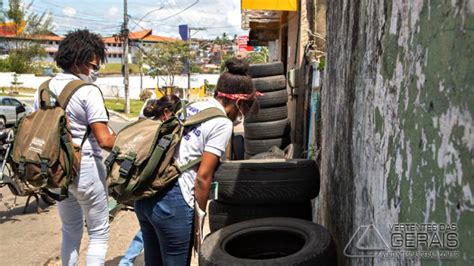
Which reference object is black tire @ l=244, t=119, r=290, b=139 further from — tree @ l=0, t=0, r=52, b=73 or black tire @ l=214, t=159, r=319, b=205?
tree @ l=0, t=0, r=52, b=73

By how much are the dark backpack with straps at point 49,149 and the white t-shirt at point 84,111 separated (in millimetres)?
40

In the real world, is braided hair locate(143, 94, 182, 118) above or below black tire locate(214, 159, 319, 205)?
above

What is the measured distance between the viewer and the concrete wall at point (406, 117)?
1225 millimetres

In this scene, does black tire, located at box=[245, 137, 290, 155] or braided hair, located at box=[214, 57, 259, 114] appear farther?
black tire, located at box=[245, 137, 290, 155]

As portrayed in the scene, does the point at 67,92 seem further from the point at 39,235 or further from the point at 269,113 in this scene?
the point at 269,113

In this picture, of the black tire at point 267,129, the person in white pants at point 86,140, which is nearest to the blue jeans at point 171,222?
the person in white pants at point 86,140

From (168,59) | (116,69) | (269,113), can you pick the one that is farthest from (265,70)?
(116,69)

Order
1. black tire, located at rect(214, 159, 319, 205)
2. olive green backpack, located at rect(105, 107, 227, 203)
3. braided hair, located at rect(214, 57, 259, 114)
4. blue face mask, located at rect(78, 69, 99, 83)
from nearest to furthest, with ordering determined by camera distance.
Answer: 1. olive green backpack, located at rect(105, 107, 227, 203)
2. braided hair, located at rect(214, 57, 259, 114)
3. black tire, located at rect(214, 159, 319, 205)
4. blue face mask, located at rect(78, 69, 99, 83)

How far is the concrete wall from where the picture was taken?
1.22 m

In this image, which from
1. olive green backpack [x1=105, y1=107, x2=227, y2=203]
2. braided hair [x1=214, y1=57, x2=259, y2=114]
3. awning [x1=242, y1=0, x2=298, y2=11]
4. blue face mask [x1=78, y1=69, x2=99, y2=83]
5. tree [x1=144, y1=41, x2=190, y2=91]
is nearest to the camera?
olive green backpack [x1=105, y1=107, x2=227, y2=203]

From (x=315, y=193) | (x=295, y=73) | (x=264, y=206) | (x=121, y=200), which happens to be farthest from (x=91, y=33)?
(x=295, y=73)

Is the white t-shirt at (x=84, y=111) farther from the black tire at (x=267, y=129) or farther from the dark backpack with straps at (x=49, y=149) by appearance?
the black tire at (x=267, y=129)

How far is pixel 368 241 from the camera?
220 cm

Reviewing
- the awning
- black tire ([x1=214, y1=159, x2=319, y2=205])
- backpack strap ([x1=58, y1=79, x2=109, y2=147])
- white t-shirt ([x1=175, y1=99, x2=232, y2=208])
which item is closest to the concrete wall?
black tire ([x1=214, y1=159, x2=319, y2=205])
